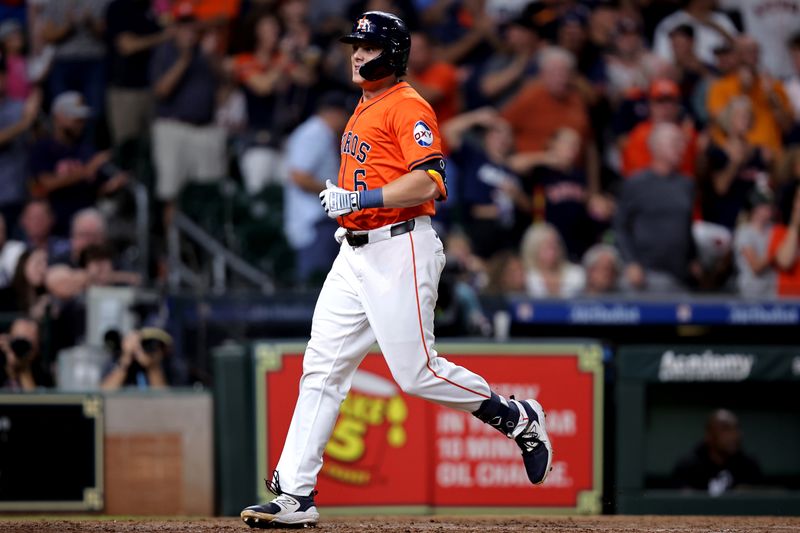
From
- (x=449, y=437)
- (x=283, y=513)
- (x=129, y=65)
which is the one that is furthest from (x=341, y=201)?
(x=129, y=65)

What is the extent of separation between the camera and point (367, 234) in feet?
16.6

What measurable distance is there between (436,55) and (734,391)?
13.8ft

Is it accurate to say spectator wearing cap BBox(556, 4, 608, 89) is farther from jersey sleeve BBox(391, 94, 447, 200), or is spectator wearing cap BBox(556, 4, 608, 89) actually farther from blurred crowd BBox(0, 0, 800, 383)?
jersey sleeve BBox(391, 94, 447, 200)

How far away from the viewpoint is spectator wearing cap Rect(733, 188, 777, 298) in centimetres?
972

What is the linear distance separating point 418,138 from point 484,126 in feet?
18.2

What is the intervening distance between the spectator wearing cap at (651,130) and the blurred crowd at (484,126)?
0.8 inches

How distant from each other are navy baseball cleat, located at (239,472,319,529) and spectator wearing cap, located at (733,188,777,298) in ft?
17.6

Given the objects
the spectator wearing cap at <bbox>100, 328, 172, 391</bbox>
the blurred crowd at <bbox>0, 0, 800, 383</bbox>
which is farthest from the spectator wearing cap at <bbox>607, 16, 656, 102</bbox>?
the spectator wearing cap at <bbox>100, 328, 172, 391</bbox>

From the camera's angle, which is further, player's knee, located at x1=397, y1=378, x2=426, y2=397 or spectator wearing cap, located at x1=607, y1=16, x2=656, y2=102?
spectator wearing cap, located at x1=607, y1=16, x2=656, y2=102

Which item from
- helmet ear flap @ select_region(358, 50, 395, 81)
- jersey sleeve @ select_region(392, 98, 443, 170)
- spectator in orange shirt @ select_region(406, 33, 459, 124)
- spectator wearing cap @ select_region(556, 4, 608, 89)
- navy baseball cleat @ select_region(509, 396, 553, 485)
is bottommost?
navy baseball cleat @ select_region(509, 396, 553, 485)

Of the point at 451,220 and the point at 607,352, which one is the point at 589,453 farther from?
the point at 451,220

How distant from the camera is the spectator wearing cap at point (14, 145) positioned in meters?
9.90

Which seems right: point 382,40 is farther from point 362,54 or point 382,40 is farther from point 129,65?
point 129,65

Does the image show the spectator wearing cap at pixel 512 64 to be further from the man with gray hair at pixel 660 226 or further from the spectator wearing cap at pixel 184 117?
the spectator wearing cap at pixel 184 117
